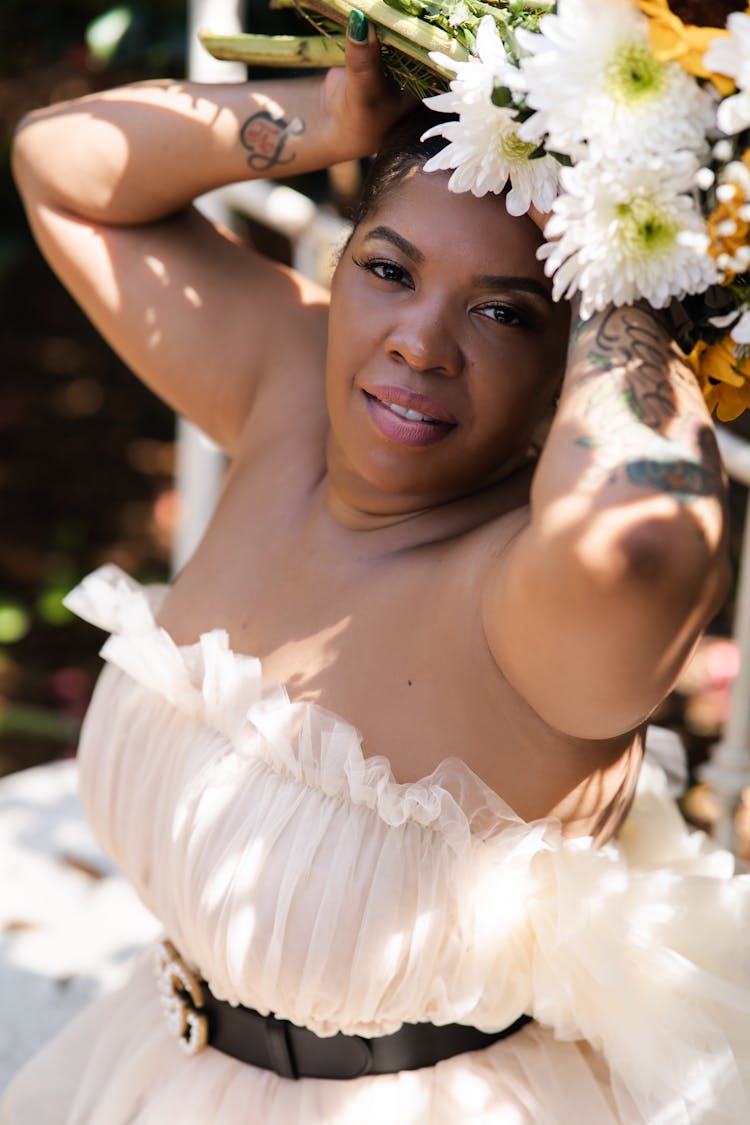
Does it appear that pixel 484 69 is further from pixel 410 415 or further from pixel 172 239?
pixel 172 239

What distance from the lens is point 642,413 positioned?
1.22 metres

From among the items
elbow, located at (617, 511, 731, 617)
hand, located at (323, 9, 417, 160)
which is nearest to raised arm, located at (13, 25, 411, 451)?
hand, located at (323, 9, 417, 160)

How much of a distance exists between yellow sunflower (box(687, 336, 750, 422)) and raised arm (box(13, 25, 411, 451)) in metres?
0.84

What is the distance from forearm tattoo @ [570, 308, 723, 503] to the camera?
1181 mm

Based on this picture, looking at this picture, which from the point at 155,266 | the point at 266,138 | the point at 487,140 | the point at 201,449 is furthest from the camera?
the point at 201,449

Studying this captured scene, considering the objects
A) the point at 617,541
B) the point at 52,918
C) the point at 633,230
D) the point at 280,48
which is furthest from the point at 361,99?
the point at 52,918

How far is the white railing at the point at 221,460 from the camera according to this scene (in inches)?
85.4

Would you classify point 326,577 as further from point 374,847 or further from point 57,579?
point 57,579

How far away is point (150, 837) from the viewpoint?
1.77m

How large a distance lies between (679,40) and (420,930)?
997 mm

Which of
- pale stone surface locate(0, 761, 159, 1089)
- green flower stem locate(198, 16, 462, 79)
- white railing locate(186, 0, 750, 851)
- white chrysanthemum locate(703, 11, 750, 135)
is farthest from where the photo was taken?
pale stone surface locate(0, 761, 159, 1089)

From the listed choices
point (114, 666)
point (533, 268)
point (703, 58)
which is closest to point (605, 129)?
point (703, 58)

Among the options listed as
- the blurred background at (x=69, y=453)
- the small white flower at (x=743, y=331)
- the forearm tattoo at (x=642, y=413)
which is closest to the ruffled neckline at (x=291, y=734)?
the forearm tattoo at (x=642, y=413)

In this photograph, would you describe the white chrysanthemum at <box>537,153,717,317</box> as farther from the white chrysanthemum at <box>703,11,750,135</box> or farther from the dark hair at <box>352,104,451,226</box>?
the dark hair at <box>352,104,451,226</box>
